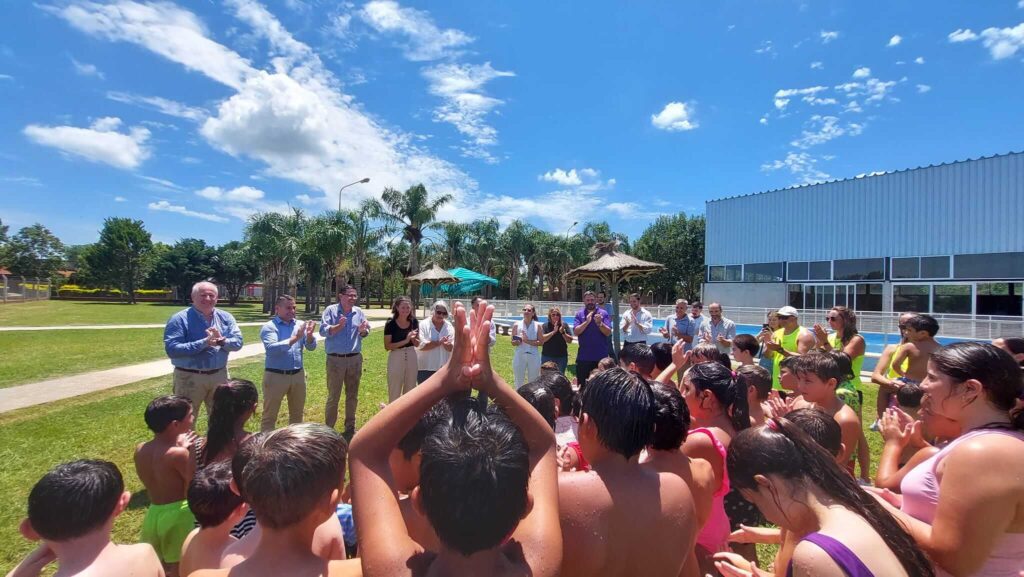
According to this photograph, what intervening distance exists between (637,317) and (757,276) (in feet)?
87.0

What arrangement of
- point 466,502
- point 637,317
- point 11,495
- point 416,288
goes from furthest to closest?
point 416,288 → point 637,317 → point 11,495 → point 466,502

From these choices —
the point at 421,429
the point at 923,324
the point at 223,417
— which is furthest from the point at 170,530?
the point at 923,324

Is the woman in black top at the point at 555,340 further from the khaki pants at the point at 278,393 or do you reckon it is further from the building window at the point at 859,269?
the building window at the point at 859,269

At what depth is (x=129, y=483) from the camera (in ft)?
15.9

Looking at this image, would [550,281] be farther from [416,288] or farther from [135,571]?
[135,571]

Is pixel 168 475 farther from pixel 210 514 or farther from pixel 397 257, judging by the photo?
pixel 397 257

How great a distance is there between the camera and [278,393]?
566 cm

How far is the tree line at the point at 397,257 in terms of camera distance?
39.7 meters

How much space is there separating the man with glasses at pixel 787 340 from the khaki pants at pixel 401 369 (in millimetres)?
4589

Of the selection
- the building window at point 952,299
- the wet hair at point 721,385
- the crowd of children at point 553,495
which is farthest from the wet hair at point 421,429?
the building window at point 952,299

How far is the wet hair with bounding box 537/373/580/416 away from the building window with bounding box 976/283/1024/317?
88.4ft

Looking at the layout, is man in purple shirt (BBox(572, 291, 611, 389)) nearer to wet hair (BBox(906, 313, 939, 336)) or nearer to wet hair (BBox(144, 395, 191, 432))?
wet hair (BBox(906, 313, 939, 336))

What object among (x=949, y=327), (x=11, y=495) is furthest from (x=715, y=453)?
(x=949, y=327)

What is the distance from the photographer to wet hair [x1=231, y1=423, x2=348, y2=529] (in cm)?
141
